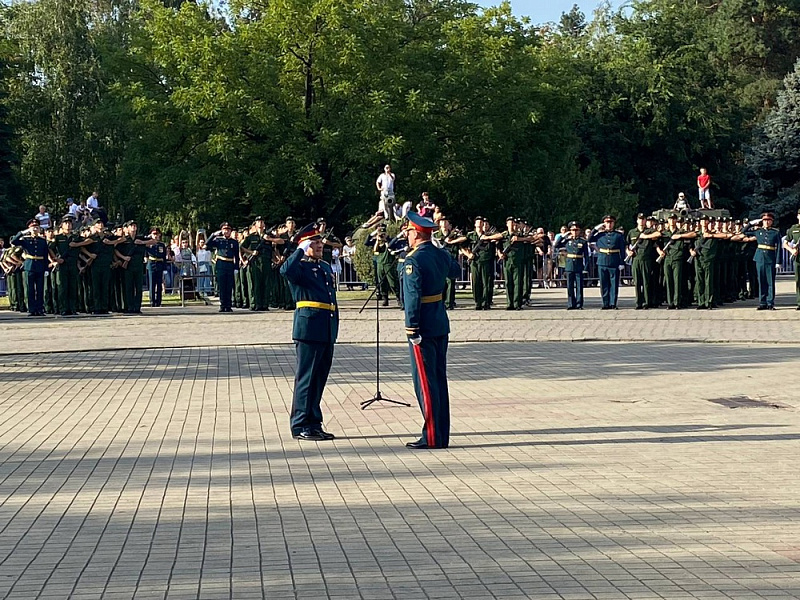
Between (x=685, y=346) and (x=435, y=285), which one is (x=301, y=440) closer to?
(x=435, y=285)

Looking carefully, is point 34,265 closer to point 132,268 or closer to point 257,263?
point 132,268

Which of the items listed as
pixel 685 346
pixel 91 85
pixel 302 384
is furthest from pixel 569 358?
pixel 91 85

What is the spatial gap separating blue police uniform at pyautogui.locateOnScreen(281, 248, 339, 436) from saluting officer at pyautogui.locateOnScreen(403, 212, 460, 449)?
85cm

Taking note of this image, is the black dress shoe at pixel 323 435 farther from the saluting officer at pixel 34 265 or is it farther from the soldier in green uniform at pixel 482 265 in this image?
the saluting officer at pixel 34 265

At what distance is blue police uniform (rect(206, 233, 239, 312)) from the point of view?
103 ft

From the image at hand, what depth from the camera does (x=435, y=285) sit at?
11328 millimetres

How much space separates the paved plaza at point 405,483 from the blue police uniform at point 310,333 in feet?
1.01

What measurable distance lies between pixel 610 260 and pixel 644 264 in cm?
91

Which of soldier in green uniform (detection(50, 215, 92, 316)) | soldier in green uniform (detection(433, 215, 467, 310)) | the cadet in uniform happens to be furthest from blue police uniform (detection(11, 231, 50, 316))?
soldier in green uniform (detection(433, 215, 467, 310))

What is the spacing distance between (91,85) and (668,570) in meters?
57.5

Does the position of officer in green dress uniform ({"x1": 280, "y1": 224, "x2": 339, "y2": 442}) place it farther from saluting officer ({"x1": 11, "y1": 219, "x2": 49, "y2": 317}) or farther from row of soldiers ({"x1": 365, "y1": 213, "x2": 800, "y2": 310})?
saluting officer ({"x1": 11, "y1": 219, "x2": 49, "y2": 317})

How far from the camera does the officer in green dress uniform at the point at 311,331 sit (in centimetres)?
1162

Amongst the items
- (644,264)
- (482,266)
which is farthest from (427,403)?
(644,264)

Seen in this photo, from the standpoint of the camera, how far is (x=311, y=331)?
11.8 metres
